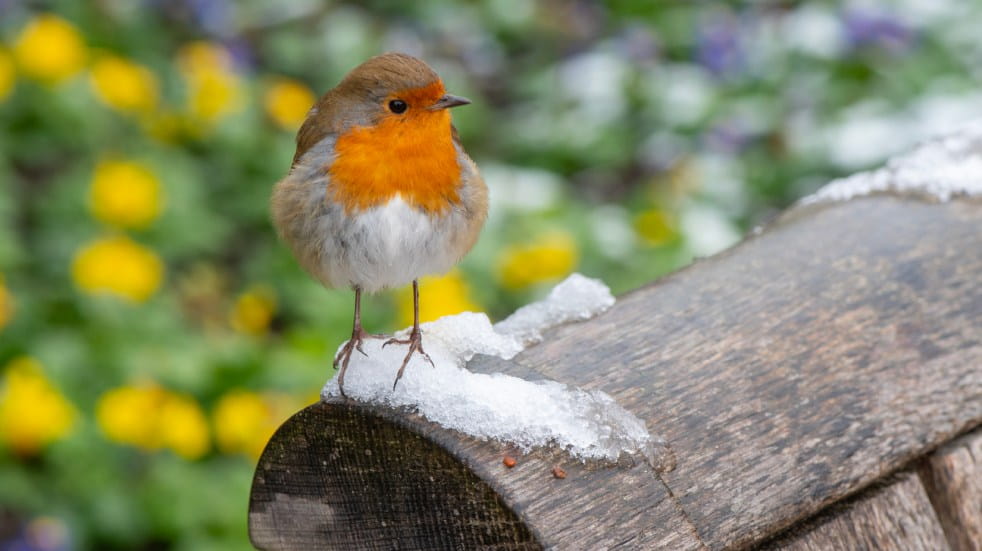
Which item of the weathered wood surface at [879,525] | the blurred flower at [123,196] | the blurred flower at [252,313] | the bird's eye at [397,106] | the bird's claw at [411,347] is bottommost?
the weathered wood surface at [879,525]

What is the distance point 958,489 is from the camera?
1419mm

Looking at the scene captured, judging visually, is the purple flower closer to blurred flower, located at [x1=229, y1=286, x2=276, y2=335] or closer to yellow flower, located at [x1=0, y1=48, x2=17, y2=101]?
blurred flower, located at [x1=229, y1=286, x2=276, y2=335]

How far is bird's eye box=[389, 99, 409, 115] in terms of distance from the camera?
5.06 ft

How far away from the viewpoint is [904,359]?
1455 millimetres

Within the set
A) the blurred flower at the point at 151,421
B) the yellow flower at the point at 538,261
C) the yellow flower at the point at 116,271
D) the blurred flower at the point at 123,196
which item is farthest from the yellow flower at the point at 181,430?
the yellow flower at the point at 538,261

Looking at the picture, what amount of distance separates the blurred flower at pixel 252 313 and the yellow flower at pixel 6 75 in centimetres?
86

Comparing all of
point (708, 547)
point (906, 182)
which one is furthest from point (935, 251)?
point (708, 547)

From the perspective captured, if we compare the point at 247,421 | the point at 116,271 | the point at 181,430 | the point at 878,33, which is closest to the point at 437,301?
the point at 247,421

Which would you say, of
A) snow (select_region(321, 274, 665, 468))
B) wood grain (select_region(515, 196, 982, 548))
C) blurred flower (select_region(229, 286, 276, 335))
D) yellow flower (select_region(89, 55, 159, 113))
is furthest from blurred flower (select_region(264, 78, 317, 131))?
snow (select_region(321, 274, 665, 468))

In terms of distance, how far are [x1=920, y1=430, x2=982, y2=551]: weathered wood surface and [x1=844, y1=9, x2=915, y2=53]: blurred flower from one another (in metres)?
2.61

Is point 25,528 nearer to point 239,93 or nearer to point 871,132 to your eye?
point 239,93

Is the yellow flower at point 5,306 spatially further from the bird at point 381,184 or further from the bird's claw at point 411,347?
the bird's claw at point 411,347

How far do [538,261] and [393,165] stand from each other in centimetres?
146

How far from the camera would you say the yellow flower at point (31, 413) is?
2.44 m
